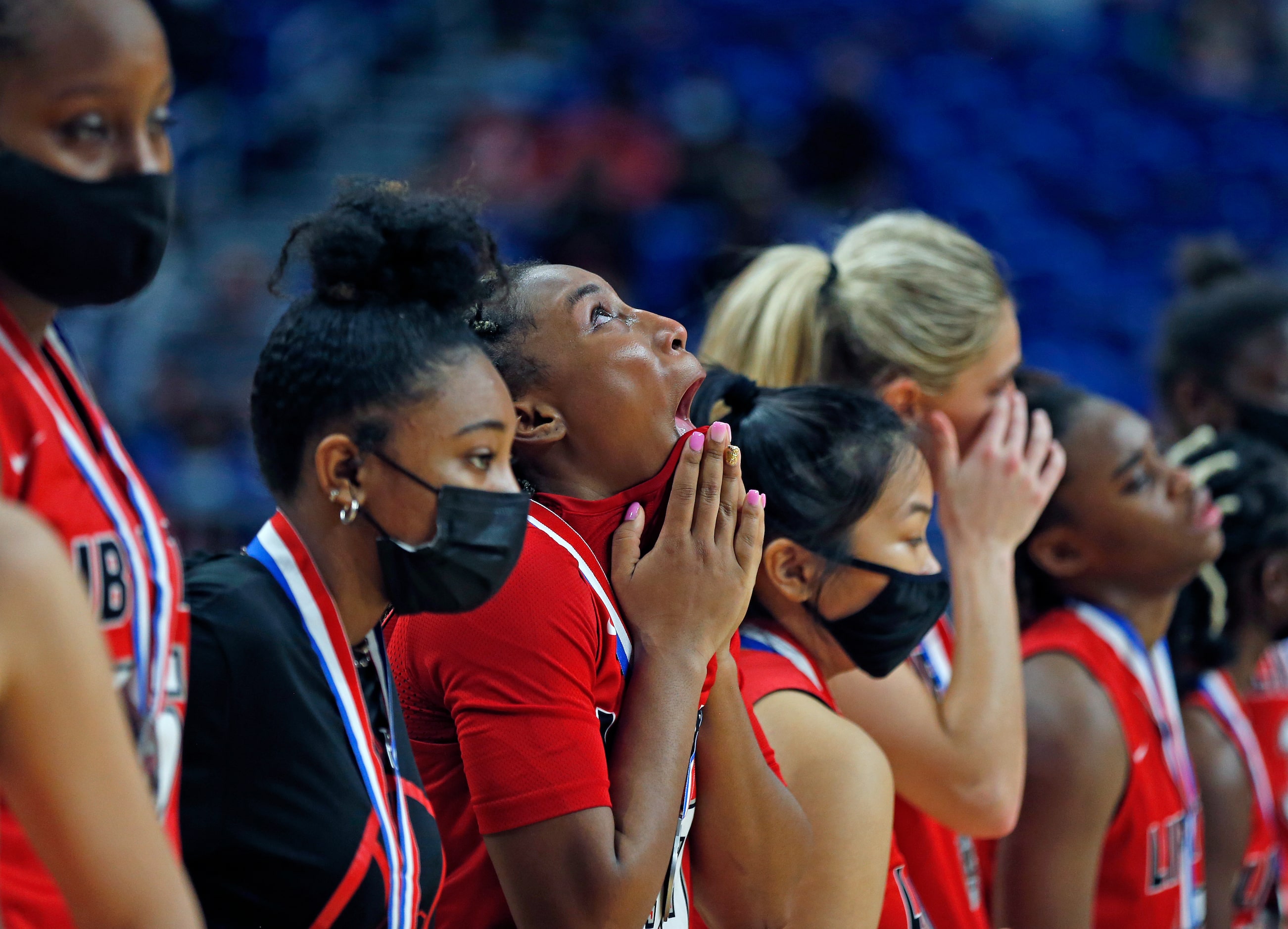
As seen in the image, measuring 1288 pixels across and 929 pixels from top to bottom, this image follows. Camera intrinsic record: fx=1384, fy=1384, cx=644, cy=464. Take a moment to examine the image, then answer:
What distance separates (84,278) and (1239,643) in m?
3.33

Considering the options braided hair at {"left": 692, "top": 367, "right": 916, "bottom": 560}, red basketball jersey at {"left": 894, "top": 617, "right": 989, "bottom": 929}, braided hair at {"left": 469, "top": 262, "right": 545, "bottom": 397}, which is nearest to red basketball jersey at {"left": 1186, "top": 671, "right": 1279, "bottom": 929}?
red basketball jersey at {"left": 894, "top": 617, "right": 989, "bottom": 929}

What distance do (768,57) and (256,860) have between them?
31.7 ft

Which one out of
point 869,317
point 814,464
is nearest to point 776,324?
point 869,317

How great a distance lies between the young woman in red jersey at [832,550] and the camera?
2.38 meters

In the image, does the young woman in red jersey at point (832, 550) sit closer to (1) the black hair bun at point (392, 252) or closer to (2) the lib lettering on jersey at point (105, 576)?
(1) the black hair bun at point (392, 252)

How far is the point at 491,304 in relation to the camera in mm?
2053

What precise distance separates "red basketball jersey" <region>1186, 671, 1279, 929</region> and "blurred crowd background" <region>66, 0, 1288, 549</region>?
429cm

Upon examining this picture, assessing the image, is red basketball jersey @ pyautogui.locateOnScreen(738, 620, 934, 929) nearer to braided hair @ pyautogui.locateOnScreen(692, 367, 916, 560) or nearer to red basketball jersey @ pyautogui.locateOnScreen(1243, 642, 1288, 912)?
braided hair @ pyautogui.locateOnScreen(692, 367, 916, 560)

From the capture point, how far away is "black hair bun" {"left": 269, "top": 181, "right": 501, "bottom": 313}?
68.2 inches

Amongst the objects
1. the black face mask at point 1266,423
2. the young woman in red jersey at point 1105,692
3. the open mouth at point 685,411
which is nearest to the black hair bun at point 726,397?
the open mouth at point 685,411

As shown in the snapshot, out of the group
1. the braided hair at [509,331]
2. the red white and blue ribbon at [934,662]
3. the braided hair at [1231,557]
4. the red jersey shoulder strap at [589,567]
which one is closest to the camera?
the red jersey shoulder strap at [589,567]

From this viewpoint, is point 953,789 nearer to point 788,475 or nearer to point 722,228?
point 788,475

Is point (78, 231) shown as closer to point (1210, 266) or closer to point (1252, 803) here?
point (1252, 803)

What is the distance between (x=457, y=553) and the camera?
1.64m
